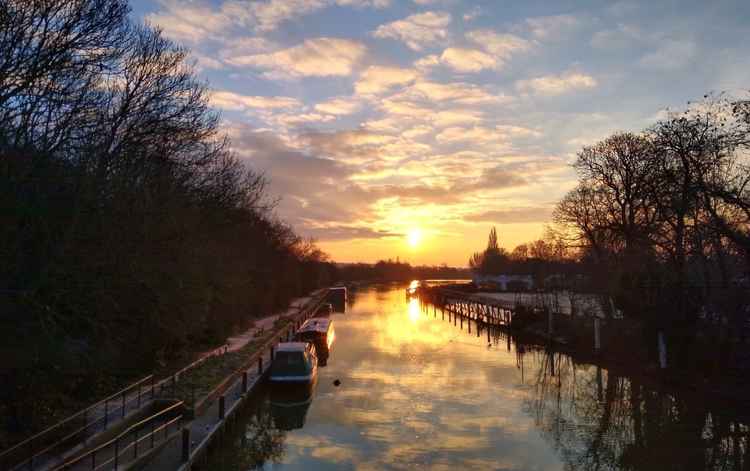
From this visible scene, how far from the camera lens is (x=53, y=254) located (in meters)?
10.6

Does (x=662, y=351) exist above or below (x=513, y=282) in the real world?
below

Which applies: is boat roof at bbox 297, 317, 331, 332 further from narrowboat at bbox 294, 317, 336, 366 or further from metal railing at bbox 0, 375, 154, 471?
metal railing at bbox 0, 375, 154, 471

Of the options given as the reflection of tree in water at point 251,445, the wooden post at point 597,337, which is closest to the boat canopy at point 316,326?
the reflection of tree in water at point 251,445

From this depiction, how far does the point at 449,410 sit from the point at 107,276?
38.9ft

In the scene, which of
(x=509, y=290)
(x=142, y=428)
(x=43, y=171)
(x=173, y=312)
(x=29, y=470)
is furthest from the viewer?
(x=509, y=290)

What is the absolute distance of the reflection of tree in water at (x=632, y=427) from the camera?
14.9 m

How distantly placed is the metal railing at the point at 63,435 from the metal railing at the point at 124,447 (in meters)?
0.54

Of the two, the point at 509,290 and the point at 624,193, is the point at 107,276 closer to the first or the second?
the point at 624,193

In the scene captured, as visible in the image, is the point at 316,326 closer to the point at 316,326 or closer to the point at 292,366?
the point at 316,326

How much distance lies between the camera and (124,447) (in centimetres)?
1238

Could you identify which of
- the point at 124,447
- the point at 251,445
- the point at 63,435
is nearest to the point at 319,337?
the point at 251,445

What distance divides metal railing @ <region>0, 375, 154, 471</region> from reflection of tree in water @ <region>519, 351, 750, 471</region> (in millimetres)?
10928

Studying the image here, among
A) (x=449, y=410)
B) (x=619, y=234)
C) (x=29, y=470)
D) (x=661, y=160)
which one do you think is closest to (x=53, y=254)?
(x=29, y=470)

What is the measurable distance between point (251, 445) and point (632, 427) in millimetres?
11501
